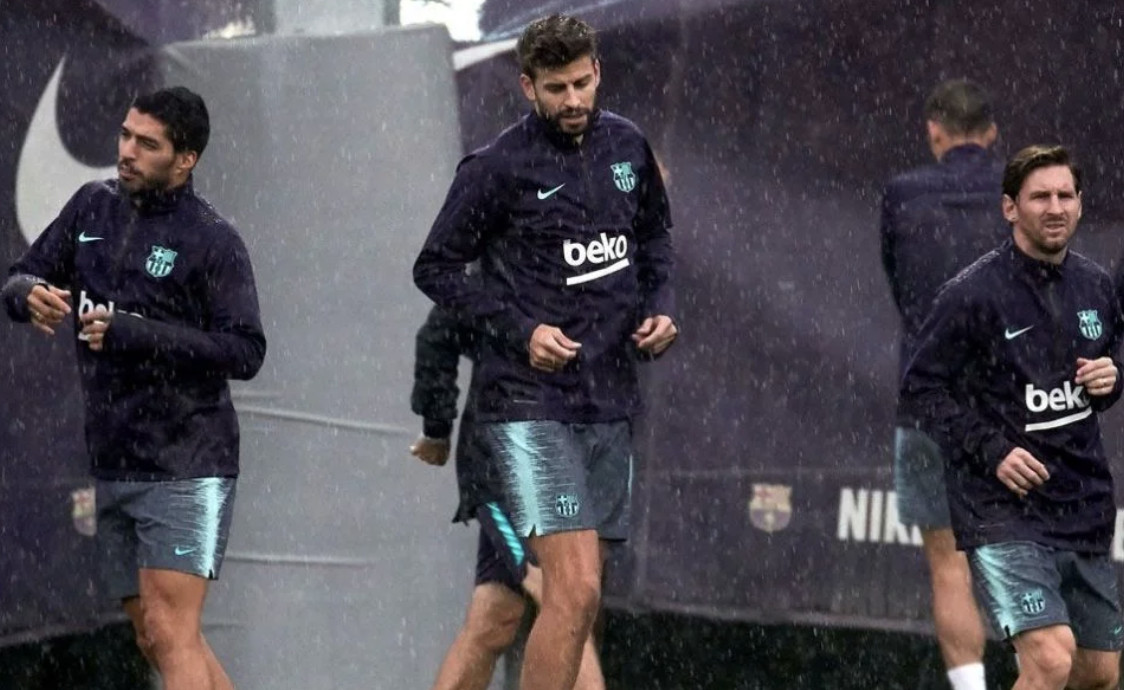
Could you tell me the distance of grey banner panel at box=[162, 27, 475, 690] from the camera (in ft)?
28.0

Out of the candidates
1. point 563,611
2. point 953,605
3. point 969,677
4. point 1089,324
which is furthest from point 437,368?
point 1089,324

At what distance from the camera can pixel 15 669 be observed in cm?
860

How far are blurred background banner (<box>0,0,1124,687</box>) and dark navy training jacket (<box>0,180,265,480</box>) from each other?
4.63 ft

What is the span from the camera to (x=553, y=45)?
21.8 ft

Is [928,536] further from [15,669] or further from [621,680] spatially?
[15,669]

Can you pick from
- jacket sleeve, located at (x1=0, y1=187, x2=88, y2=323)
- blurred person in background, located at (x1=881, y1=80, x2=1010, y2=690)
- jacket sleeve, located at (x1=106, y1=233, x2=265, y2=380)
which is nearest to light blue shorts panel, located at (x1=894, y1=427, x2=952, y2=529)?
blurred person in background, located at (x1=881, y1=80, x2=1010, y2=690)

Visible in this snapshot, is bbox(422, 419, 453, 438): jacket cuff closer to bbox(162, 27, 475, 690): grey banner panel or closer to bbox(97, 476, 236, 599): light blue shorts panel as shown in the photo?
bbox(162, 27, 475, 690): grey banner panel

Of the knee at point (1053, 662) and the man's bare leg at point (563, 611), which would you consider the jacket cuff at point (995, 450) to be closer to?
the knee at point (1053, 662)

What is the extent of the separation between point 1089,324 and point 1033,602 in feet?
2.59

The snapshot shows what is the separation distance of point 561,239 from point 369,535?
2096 mm

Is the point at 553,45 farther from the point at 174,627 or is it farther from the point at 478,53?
the point at 478,53

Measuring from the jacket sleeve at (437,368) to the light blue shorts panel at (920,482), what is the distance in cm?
148

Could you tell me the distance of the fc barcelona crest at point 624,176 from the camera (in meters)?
6.93

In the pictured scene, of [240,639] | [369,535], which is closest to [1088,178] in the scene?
[369,535]
